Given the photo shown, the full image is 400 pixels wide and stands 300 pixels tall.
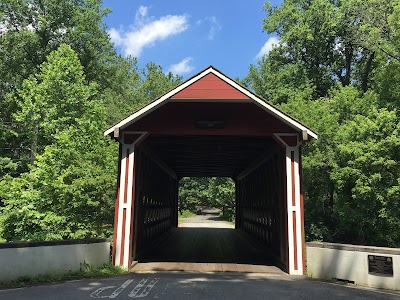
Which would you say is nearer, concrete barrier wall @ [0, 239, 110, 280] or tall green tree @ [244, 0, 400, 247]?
concrete barrier wall @ [0, 239, 110, 280]

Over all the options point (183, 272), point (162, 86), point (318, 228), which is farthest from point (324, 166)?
point (162, 86)

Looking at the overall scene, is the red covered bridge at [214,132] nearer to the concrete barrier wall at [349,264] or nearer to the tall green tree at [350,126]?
the concrete barrier wall at [349,264]

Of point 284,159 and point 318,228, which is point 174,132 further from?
point 318,228

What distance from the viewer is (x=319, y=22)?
1145 inches

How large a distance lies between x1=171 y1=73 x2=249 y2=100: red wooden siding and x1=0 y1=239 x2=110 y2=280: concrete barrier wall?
14.1ft

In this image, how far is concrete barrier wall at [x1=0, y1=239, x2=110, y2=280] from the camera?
7145 millimetres

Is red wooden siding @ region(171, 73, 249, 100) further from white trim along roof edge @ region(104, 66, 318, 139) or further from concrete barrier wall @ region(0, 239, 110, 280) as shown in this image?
concrete barrier wall @ region(0, 239, 110, 280)

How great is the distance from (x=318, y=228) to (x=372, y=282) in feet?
29.0

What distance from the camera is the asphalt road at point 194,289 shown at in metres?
6.28

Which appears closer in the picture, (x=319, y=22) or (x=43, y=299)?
(x=43, y=299)

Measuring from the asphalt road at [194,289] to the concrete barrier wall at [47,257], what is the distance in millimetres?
619

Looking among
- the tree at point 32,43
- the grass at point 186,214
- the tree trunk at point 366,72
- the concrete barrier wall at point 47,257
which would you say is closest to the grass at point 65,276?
the concrete barrier wall at point 47,257

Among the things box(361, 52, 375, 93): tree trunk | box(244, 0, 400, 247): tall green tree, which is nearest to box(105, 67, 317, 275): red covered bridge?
box(244, 0, 400, 247): tall green tree

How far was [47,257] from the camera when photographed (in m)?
7.77
